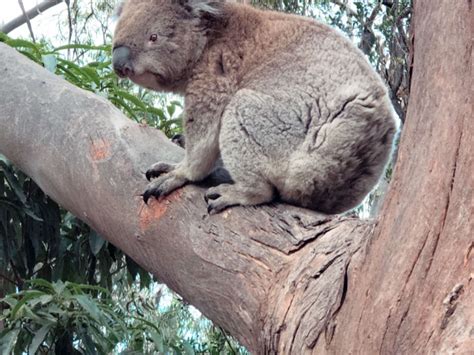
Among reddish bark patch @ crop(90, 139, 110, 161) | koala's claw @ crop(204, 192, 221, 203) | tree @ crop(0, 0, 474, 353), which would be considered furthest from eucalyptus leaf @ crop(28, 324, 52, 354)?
koala's claw @ crop(204, 192, 221, 203)

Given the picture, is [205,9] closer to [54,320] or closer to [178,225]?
[178,225]

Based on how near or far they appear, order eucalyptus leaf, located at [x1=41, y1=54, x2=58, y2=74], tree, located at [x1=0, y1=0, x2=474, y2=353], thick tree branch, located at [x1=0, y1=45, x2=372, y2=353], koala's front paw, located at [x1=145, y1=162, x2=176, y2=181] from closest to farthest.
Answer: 1. tree, located at [x1=0, y1=0, x2=474, y2=353]
2. thick tree branch, located at [x1=0, y1=45, x2=372, y2=353]
3. koala's front paw, located at [x1=145, y1=162, x2=176, y2=181]
4. eucalyptus leaf, located at [x1=41, y1=54, x2=58, y2=74]

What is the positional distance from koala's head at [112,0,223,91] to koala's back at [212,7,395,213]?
0.82 ft

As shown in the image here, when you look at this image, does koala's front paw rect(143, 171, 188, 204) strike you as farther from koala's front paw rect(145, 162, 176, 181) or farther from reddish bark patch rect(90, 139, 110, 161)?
reddish bark patch rect(90, 139, 110, 161)

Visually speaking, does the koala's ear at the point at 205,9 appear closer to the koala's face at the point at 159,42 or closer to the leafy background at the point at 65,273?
the koala's face at the point at 159,42

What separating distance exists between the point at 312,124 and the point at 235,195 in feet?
1.23

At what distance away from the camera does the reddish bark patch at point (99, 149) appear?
9.21ft

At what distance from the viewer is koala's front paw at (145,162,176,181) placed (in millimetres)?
2680

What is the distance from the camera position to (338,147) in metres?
2.58

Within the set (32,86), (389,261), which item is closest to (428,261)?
(389,261)

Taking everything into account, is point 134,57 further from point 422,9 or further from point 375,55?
point 375,55

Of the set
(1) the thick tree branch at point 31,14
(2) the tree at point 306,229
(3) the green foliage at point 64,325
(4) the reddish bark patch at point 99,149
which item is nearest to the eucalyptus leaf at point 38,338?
(3) the green foliage at point 64,325

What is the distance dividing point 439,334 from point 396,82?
4.01 m

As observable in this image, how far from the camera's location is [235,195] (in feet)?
8.23
